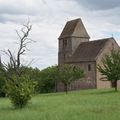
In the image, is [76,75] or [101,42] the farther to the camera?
[101,42]

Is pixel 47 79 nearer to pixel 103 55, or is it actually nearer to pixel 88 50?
pixel 88 50

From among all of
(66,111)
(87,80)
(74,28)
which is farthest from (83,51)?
(66,111)

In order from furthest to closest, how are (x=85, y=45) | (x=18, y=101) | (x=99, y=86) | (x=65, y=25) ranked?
(x=65, y=25)
(x=85, y=45)
(x=99, y=86)
(x=18, y=101)

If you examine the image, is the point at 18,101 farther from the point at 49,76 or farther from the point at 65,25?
the point at 65,25

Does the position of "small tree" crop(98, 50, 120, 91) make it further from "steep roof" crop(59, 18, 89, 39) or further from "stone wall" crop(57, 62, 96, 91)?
"steep roof" crop(59, 18, 89, 39)

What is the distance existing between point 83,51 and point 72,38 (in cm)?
690

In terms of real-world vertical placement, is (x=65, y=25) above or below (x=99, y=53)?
above

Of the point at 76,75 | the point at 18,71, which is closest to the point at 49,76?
the point at 76,75

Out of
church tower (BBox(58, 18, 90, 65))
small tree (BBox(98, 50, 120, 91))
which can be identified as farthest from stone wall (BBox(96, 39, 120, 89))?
small tree (BBox(98, 50, 120, 91))

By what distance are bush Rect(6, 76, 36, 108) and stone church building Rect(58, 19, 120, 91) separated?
59642mm

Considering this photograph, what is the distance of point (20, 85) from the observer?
35375 millimetres

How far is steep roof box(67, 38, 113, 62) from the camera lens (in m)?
101

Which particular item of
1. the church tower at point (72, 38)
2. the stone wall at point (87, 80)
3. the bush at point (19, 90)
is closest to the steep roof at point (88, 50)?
the stone wall at point (87, 80)

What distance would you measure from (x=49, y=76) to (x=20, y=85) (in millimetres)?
63778
